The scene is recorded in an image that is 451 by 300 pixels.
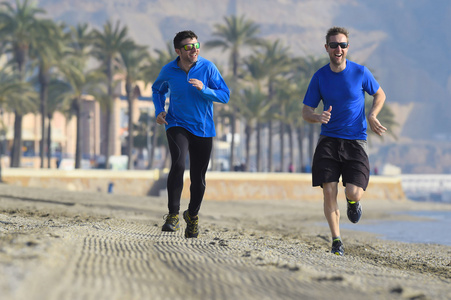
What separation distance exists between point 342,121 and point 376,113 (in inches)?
13.1

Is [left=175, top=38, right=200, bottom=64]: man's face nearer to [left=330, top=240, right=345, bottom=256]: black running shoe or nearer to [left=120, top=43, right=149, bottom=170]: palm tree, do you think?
[left=330, top=240, right=345, bottom=256]: black running shoe

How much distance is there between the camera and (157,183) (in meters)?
39.2

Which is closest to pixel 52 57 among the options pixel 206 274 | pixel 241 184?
pixel 241 184

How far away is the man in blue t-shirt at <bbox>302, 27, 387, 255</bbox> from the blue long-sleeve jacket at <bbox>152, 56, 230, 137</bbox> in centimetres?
83

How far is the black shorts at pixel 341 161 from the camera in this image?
18.2ft

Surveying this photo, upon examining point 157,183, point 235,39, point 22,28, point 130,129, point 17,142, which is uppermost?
point 235,39

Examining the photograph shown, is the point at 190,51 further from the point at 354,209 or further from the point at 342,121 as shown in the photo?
the point at 354,209

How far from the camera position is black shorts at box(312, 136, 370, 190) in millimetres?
5551

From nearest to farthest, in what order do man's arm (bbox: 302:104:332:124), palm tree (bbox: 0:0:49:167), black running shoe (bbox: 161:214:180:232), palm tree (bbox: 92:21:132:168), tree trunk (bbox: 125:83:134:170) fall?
man's arm (bbox: 302:104:332:124) → black running shoe (bbox: 161:214:180:232) → palm tree (bbox: 0:0:49:167) → palm tree (bbox: 92:21:132:168) → tree trunk (bbox: 125:83:134:170)

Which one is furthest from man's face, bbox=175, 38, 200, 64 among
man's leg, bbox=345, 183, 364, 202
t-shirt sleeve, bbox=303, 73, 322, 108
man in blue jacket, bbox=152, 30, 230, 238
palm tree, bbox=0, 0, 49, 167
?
palm tree, bbox=0, 0, 49, 167

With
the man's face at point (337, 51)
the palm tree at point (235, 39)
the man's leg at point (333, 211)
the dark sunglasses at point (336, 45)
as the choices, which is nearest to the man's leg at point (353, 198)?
the man's leg at point (333, 211)

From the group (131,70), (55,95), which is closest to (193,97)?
(131,70)

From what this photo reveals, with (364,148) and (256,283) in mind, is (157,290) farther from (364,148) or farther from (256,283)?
(364,148)

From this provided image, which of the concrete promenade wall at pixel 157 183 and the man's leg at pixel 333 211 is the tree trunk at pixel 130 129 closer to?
the concrete promenade wall at pixel 157 183
